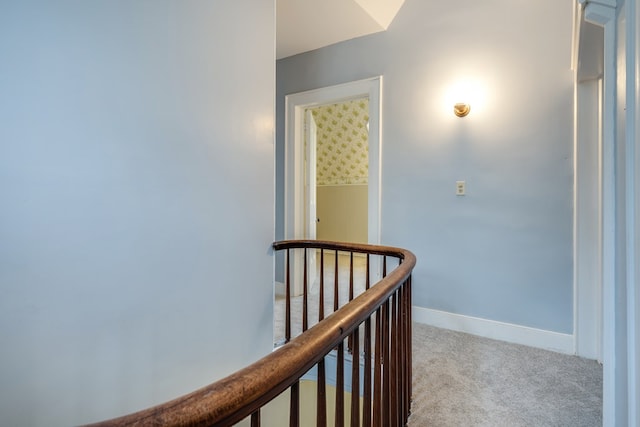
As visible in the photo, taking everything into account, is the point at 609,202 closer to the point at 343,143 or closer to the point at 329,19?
the point at 329,19

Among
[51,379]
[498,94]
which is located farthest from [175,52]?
[498,94]

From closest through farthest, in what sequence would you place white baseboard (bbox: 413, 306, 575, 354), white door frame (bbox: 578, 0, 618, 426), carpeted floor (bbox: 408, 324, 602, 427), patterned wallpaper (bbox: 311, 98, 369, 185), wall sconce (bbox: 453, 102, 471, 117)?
white door frame (bbox: 578, 0, 618, 426) < carpeted floor (bbox: 408, 324, 602, 427) < white baseboard (bbox: 413, 306, 575, 354) < wall sconce (bbox: 453, 102, 471, 117) < patterned wallpaper (bbox: 311, 98, 369, 185)

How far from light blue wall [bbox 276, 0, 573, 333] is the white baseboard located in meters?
0.05

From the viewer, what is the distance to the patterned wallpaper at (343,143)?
493 centimetres

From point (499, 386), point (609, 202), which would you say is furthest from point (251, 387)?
point (499, 386)

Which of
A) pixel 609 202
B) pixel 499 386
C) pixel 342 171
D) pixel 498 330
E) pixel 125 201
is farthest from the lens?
pixel 342 171

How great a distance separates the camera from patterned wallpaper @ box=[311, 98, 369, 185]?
194 inches

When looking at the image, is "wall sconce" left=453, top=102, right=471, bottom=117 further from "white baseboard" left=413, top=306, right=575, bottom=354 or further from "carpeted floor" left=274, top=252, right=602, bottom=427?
"carpeted floor" left=274, top=252, right=602, bottom=427

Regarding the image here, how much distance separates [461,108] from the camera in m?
2.48

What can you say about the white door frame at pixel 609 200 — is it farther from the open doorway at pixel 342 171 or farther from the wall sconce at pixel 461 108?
the open doorway at pixel 342 171

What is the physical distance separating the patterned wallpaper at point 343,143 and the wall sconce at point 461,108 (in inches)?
91.0

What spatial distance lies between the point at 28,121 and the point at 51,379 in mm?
889

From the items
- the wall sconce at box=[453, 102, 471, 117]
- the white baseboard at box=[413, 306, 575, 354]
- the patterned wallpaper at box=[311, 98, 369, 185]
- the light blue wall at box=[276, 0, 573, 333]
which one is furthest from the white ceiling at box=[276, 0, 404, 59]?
the white baseboard at box=[413, 306, 575, 354]

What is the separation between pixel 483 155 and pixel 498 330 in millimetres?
1322
